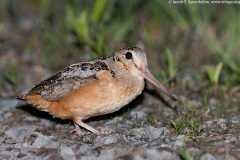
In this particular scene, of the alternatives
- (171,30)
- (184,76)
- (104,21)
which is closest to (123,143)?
(184,76)

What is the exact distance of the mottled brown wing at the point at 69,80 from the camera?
20.5 ft

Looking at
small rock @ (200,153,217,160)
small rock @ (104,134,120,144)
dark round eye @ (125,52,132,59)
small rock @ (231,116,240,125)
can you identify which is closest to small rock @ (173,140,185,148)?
small rock @ (200,153,217,160)

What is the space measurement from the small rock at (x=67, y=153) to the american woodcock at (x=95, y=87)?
0.60m

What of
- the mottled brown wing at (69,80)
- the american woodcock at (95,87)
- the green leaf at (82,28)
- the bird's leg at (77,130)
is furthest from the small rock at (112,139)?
the green leaf at (82,28)

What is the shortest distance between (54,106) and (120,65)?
3.16 ft

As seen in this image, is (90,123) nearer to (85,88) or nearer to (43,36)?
(85,88)

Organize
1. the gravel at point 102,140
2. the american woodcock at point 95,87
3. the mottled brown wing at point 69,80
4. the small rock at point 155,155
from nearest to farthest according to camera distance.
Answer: the small rock at point 155,155 → the gravel at point 102,140 → the american woodcock at point 95,87 → the mottled brown wing at point 69,80

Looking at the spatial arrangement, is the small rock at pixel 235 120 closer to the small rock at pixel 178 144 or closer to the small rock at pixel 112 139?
the small rock at pixel 178 144

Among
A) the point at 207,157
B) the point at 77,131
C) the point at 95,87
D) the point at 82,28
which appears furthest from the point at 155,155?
the point at 82,28

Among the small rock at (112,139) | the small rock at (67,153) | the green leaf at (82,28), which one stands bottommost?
the small rock at (67,153)

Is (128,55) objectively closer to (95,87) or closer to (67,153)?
(95,87)

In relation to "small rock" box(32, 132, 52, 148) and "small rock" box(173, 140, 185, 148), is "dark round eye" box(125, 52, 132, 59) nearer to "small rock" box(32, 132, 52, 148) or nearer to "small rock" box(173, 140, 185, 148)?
"small rock" box(173, 140, 185, 148)

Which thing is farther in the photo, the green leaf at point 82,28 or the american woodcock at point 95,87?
the green leaf at point 82,28

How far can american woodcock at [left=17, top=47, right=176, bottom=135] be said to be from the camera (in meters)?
6.09
